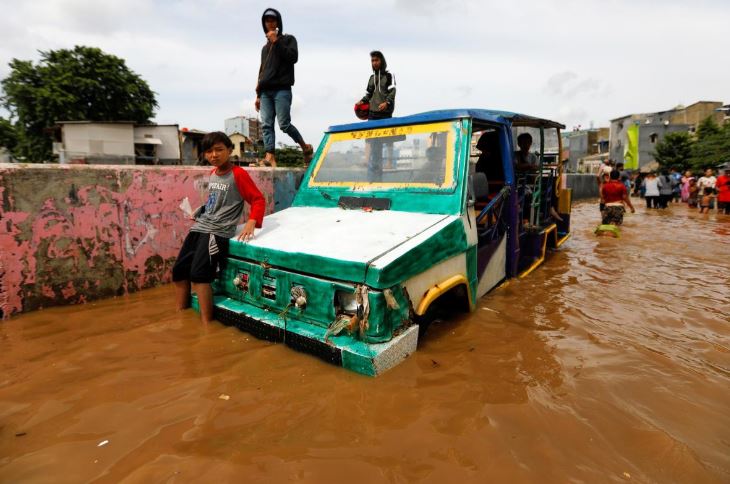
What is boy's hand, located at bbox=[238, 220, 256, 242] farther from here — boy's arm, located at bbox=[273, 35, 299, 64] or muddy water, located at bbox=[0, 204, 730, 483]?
boy's arm, located at bbox=[273, 35, 299, 64]

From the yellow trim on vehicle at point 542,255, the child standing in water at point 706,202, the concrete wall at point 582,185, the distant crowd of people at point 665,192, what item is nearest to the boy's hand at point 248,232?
the yellow trim on vehicle at point 542,255

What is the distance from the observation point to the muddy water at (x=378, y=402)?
169 cm

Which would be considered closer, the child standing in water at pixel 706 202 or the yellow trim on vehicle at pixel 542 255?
the yellow trim on vehicle at pixel 542 255

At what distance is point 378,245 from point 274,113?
3.58m

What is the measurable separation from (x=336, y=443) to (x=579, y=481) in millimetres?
983

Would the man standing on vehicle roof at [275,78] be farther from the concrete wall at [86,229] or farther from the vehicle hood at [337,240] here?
the vehicle hood at [337,240]

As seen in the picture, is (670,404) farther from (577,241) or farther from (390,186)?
(577,241)

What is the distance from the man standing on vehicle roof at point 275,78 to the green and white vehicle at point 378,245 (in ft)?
4.79

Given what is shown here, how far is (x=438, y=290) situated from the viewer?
8.64ft

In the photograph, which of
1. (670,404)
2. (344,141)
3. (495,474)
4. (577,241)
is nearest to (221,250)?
(344,141)

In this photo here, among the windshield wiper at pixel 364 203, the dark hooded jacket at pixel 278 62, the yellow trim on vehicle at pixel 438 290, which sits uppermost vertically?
the dark hooded jacket at pixel 278 62

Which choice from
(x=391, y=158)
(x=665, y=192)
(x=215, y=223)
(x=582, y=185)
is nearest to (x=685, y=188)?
(x=582, y=185)

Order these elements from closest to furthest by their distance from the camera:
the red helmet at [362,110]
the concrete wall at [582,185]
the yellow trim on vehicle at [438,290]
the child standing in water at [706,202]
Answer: the yellow trim on vehicle at [438,290] → the red helmet at [362,110] → the child standing in water at [706,202] → the concrete wall at [582,185]

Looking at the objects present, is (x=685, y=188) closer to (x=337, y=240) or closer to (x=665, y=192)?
(x=665, y=192)
